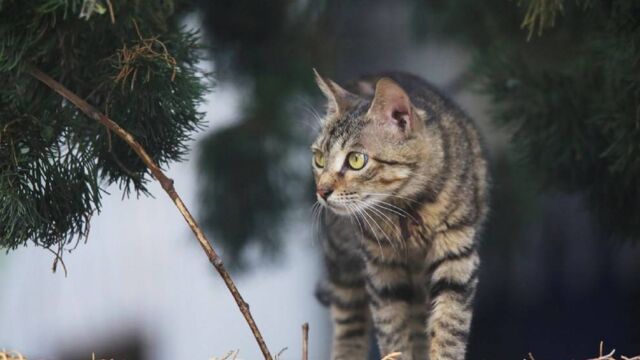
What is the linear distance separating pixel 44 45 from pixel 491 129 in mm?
1209

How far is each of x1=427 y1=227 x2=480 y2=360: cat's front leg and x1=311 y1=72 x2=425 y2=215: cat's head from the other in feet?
0.48

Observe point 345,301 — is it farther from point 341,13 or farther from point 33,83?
point 33,83

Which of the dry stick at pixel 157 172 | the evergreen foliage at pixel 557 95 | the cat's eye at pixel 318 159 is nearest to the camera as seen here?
the dry stick at pixel 157 172

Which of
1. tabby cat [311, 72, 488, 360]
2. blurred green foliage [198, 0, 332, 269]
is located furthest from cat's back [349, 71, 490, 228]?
blurred green foliage [198, 0, 332, 269]

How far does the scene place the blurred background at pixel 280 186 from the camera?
8.17ft

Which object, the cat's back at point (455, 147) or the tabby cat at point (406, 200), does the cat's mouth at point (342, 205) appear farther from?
the cat's back at point (455, 147)

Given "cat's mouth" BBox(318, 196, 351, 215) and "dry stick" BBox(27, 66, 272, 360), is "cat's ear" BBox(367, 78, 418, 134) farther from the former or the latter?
"dry stick" BBox(27, 66, 272, 360)

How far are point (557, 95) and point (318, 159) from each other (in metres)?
0.68

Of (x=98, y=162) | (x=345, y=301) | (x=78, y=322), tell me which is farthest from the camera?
(x=78, y=322)

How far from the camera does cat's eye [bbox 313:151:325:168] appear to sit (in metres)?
2.07

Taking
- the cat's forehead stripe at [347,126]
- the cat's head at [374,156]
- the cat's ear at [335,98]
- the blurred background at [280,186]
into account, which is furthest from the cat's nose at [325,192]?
the blurred background at [280,186]

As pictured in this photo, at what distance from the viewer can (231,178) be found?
2537 millimetres

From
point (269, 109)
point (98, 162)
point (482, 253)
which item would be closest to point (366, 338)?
point (482, 253)

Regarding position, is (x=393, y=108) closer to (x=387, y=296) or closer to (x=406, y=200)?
(x=406, y=200)
